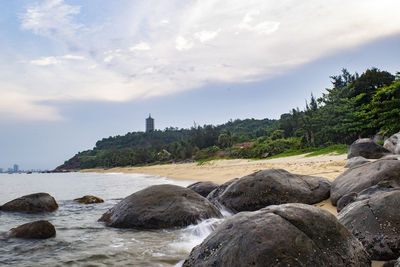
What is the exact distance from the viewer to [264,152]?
133 feet

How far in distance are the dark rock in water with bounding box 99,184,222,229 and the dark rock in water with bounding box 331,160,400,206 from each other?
310 centimetres

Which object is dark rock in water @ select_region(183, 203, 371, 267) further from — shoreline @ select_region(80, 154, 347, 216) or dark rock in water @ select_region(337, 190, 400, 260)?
shoreline @ select_region(80, 154, 347, 216)

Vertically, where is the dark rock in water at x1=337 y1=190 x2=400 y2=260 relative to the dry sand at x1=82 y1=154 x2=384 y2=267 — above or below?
above

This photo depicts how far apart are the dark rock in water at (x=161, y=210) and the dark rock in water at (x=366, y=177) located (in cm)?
310

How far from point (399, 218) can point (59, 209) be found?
975 centimetres

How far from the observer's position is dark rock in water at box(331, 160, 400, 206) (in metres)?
6.07

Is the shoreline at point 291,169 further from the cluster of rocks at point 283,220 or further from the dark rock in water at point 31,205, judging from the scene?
the dark rock in water at point 31,205

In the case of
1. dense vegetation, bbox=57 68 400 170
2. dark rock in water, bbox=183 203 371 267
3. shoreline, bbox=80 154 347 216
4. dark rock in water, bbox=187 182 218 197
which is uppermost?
dense vegetation, bbox=57 68 400 170

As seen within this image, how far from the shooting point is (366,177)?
6410 millimetres

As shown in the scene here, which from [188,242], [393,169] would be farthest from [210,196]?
[393,169]

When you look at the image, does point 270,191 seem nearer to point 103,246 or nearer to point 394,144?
point 103,246

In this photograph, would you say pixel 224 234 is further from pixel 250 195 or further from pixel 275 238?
pixel 250 195

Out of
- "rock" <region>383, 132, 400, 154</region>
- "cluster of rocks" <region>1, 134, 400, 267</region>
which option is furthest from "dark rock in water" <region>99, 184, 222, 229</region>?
"rock" <region>383, 132, 400, 154</region>

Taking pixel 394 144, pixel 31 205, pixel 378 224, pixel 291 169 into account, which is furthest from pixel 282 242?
pixel 394 144
